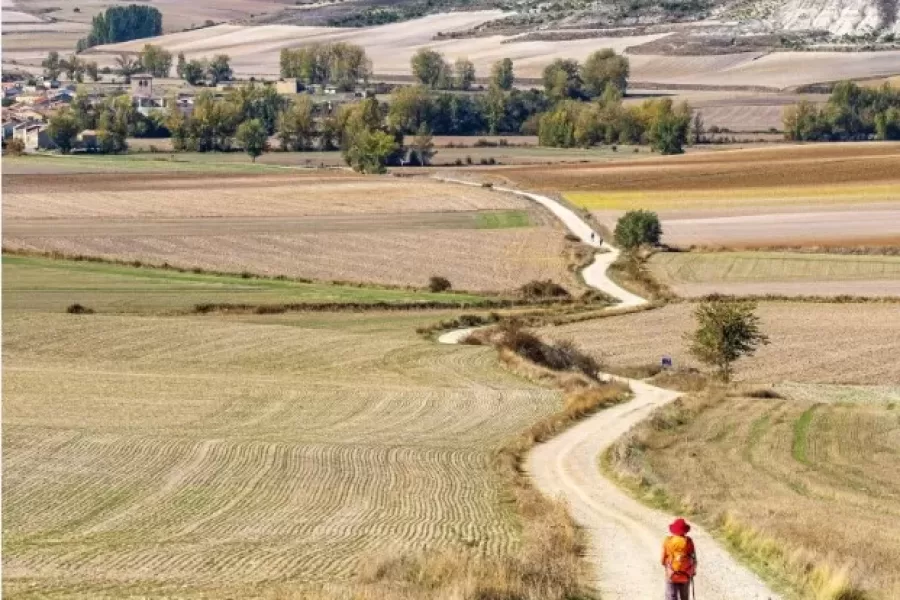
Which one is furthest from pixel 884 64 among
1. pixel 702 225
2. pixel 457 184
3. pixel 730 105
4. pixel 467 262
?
pixel 467 262

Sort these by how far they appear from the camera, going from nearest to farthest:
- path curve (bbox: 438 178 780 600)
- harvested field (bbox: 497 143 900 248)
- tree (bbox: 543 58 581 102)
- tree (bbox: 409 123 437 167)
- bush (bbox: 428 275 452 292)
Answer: path curve (bbox: 438 178 780 600) → bush (bbox: 428 275 452 292) → harvested field (bbox: 497 143 900 248) → tree (bbox: 409 123 437 167) → tree (bbox: 543 58 581 102)

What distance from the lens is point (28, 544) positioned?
21.6 m

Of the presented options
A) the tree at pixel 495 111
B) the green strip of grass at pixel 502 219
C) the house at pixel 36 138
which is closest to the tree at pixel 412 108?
the tree at pixel 495 111

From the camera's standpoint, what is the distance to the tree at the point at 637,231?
274ft

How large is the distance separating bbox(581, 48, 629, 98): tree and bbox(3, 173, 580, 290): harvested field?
75378 millimetres

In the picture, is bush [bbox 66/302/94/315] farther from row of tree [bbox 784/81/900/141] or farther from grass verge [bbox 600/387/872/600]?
row of tree [bbox 784/81/900/141]

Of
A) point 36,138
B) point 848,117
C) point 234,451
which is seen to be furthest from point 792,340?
point 36,138

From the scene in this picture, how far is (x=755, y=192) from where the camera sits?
342 ft

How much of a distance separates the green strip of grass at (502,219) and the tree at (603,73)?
92.0 meters

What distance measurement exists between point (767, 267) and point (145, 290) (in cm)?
2534

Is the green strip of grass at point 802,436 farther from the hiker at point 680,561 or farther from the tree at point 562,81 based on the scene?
the tree at point 562,81

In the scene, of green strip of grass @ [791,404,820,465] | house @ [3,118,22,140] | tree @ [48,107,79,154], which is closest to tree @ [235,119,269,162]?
tree @ [48,107,79,154]

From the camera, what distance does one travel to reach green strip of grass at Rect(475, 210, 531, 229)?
90312 millimetres

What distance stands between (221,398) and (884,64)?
16319 cm
